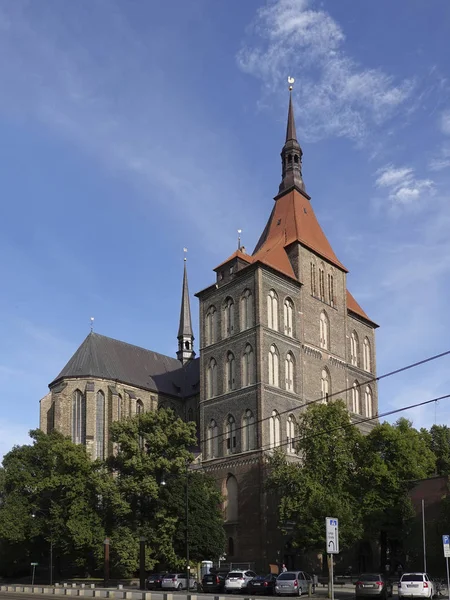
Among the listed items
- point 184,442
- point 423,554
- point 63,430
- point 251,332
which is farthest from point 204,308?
point 423,554

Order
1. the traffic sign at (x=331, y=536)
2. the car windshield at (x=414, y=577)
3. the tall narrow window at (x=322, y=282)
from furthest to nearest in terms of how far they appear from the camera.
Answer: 1. the tall narrow window at (x=322, y=282)
2. the car windshield at (x=414, y=577)
3. the traffic sign at (x=331, y=536)

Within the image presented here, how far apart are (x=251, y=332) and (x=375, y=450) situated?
50.8 feet

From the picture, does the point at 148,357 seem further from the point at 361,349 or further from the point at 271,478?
the point at 271,478

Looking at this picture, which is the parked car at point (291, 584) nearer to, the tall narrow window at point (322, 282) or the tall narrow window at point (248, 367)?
the tall narrow window at point (248, 367)

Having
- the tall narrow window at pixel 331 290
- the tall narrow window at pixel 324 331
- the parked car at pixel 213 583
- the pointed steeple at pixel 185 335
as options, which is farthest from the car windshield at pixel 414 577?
the pointed steeple at pixel 185 335

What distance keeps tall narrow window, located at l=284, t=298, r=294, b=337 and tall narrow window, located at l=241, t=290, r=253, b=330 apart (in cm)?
335

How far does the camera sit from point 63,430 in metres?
78.8

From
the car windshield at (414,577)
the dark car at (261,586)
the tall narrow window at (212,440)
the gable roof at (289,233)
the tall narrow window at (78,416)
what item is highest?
the gable roof at (289,233)

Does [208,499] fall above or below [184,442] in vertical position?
below

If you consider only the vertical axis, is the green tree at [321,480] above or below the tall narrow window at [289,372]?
below

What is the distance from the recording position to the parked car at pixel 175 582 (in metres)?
47.0

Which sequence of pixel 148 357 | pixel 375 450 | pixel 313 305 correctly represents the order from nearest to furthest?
pixel 375 450 < pixel 313 305 < pixel 148 357

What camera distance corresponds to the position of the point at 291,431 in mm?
65062

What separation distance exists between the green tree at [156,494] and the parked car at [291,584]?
14742mm
